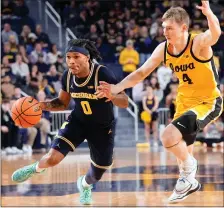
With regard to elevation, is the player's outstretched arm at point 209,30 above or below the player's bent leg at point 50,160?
above

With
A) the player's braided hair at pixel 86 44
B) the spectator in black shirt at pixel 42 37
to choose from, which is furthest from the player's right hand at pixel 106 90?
the spectator in black shirt at pixel 42 37

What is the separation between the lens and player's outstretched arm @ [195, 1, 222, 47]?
7096 mm

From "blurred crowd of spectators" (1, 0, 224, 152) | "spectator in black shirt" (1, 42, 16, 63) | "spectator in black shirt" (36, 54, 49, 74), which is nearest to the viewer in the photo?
"blurred crowd of spectators" (1, 0, 224, 152)

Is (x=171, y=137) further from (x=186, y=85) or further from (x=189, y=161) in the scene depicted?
(x=186, y=85)

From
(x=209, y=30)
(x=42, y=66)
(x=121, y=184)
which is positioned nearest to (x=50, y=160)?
(x=209, y=30)

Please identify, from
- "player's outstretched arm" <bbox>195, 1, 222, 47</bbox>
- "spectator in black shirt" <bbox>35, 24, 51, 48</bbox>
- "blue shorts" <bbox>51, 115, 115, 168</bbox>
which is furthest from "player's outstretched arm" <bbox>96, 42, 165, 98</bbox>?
"spectator in black shirt" <bbox>35, 24, 51, 48</bbox>

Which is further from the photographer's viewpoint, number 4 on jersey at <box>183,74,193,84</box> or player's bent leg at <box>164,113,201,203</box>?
number 4 on jersey at <box>183,74,193,84</box>

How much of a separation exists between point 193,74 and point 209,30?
1.94 feet

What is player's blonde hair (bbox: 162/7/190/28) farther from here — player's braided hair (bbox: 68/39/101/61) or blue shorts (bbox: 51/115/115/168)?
blue shorts (bbox: 51/115/115/168)

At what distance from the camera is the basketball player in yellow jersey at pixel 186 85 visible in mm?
7566

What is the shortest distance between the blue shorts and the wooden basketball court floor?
750 mm

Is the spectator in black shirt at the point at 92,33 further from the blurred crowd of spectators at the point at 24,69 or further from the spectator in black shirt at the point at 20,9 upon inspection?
the spectator in black shirt at the point at 20,9

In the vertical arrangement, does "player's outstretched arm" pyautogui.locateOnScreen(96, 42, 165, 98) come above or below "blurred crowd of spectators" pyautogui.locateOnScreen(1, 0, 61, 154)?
below

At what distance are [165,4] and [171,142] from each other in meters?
17.3
